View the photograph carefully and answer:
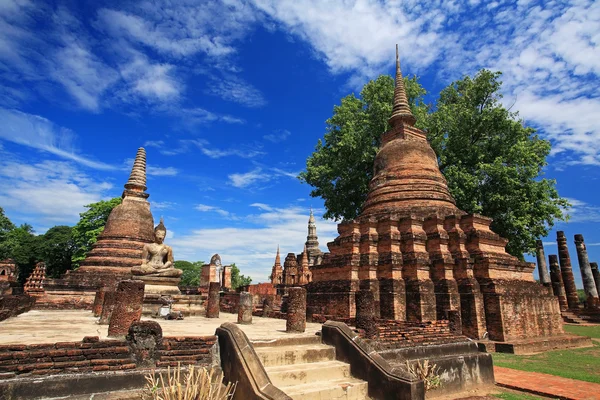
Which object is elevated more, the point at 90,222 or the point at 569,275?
the point at 90,222

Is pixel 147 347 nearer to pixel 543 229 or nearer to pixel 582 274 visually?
pixel 543 229

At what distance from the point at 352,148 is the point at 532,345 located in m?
14.6

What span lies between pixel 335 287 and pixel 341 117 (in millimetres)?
14209

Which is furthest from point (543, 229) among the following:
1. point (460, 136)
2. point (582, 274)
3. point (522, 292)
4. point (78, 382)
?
point (78, 382)

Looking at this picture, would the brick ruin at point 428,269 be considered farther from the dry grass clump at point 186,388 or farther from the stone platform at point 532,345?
the dry grass clump at point 186,388

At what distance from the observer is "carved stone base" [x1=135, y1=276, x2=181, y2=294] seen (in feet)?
42.6

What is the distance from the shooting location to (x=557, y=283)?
3272 cm

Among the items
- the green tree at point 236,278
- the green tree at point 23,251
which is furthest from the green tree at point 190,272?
the green tree at point 23,251

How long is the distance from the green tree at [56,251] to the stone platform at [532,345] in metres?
48.5

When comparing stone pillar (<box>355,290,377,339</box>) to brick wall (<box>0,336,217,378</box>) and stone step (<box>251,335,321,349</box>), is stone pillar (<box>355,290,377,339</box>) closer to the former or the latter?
stone step (<box>251,335,321,349</box>)

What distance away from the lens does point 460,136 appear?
2233cm

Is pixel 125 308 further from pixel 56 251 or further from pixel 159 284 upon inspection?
pixel 56 251

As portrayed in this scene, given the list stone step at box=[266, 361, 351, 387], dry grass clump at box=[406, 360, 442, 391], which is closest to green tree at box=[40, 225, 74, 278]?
stone step at box=[266, 361, 351, 387]

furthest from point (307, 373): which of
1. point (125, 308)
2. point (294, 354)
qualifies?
point (125, 308)
